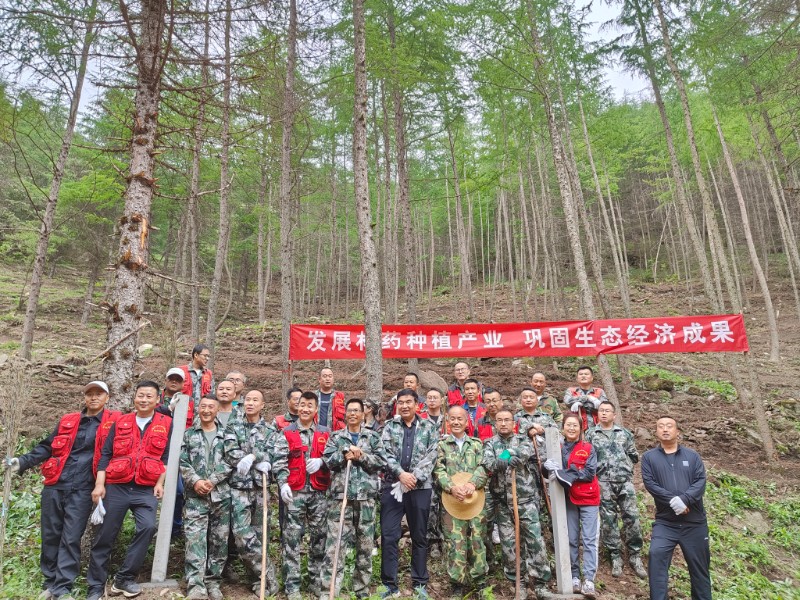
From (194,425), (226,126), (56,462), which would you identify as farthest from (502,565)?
(226,126)

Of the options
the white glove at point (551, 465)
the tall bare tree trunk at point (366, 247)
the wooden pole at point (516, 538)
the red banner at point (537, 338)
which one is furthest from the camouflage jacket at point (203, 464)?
the red banner at point (537, 338)

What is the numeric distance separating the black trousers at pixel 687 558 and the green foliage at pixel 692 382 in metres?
9.08

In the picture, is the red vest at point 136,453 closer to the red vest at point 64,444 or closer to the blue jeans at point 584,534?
the red vest at point 64,444

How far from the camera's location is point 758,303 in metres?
23.9

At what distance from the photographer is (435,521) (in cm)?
501

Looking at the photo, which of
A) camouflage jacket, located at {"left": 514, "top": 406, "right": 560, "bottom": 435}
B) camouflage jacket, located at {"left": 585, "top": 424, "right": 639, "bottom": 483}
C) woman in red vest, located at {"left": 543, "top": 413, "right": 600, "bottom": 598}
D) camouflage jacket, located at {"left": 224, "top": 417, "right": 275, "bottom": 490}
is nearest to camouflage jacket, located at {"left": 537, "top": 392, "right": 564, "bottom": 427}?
camouflage jacket, located at {"left": 514, "top": 406, "right": 560, "bottom": 435}

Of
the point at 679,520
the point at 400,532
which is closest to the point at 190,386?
the point at 400,532

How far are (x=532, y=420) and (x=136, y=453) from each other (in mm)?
4138

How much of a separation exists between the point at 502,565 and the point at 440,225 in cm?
3073

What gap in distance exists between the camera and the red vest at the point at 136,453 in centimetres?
394

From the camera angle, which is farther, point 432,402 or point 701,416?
point 701,416

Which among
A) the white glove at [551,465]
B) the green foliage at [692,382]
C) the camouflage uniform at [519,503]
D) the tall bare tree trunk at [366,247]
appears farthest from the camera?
the green foliage at [692,382]

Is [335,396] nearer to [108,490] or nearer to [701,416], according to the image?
[108,490]

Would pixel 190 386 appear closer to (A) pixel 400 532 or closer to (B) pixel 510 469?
(A) pixel 400 532
